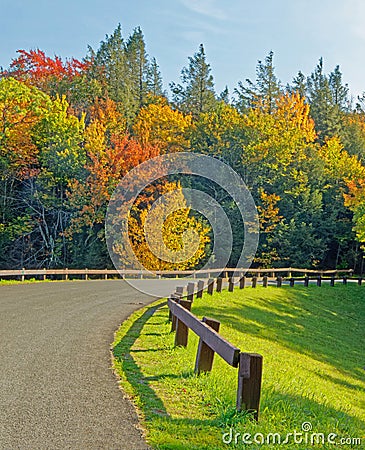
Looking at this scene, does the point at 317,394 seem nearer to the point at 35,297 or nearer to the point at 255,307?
the point at 35,297

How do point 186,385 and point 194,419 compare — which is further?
point 186,385

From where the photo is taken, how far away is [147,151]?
40781 millimetres

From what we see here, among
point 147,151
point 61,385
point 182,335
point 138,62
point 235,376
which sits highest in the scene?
point 138,62

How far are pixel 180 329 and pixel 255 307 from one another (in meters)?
12.1

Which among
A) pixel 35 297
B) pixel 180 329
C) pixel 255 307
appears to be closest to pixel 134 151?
pixel 255 307

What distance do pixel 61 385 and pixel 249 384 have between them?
249 centimetres

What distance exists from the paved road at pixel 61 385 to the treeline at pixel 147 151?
76.4ft

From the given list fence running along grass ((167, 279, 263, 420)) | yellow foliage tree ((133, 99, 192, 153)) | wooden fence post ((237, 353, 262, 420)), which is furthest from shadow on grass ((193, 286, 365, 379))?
yellow foliage tree ((133, 99, 192, 153))

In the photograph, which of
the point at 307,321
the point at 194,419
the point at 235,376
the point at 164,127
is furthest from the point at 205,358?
the point at 164,127

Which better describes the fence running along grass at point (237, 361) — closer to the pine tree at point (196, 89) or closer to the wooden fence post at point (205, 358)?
the wooden fence post at point (205, 358)

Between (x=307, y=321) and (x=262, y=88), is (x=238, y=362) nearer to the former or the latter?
(x=307, y=321)

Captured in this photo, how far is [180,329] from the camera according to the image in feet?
32.8

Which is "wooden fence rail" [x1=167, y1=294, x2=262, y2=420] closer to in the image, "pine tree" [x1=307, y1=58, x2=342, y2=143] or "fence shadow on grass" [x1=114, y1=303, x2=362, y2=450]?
"fence shadow on grass" [x1=114, y1=303, x2=362, y2=450]

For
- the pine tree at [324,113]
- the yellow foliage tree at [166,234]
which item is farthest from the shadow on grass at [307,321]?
the pine tree at [324,113]
